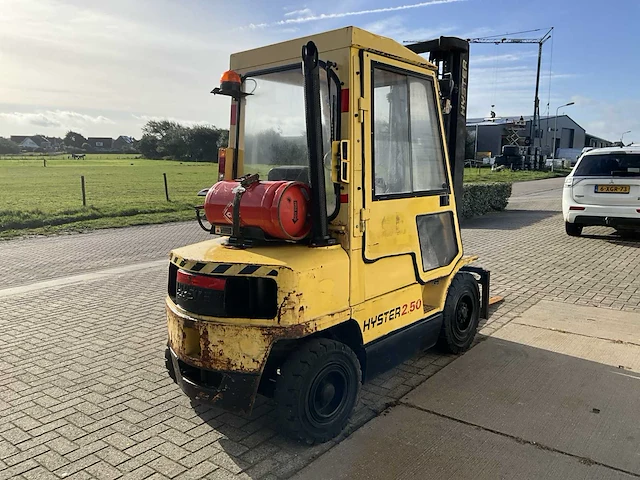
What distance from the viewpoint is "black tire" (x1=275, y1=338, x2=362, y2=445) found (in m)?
3.19

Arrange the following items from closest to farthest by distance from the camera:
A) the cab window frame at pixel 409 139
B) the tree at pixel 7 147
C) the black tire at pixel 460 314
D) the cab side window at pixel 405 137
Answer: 1. the cab window frame at pixel 409 139
2. the cab side window at pixel 405 137
3. the black tire at pixel 460 314
4. the tree at pixel 7 147

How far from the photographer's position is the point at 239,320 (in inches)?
125

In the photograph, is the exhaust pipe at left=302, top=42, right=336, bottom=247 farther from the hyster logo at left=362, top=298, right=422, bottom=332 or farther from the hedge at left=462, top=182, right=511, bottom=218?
the hedge at left=462, top=182, right=511, bottom=218

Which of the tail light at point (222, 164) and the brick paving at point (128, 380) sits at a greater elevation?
the tail light at point (222, 164)

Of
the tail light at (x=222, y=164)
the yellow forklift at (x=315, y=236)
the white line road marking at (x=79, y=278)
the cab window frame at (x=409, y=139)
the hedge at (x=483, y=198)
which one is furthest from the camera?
the hedge at (x=483, y=198)

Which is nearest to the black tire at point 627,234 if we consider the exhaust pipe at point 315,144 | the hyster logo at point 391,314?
the hyster logo at point 391,314

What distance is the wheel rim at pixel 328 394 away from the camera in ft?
10.9

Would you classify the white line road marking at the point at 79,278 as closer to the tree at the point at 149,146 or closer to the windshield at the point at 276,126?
the windshield at the point at 276,126

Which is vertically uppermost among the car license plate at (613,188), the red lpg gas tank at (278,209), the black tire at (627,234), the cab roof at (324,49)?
the cab roof at (324,49)

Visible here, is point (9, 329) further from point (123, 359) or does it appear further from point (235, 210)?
point (235, 210)

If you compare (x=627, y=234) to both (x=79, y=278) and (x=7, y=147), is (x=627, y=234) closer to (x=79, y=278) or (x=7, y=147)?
(x=79, y=278)

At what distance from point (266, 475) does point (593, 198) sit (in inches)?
405

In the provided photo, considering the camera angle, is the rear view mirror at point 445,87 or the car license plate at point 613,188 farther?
the car license plate at point 613,188

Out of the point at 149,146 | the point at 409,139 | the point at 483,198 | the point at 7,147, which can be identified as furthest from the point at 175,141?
the point at 409,139
